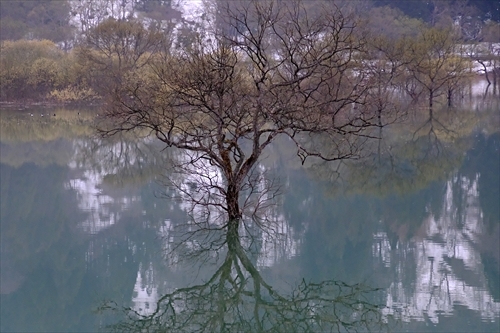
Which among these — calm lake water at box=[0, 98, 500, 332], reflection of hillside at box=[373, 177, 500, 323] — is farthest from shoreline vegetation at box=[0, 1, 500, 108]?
reflection of hillside at box=[373, 177, 500, 323]

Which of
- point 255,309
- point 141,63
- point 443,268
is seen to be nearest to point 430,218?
point 443,268

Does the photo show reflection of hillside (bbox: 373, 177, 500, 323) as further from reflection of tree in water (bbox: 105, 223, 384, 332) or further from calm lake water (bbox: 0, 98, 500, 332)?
reflection of tree in water (bbox: 105, 223, 384, 332)

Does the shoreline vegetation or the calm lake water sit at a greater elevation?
the shoreline vegetation

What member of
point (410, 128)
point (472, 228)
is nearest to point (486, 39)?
point (410, 128)

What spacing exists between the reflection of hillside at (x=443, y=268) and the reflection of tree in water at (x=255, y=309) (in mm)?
430

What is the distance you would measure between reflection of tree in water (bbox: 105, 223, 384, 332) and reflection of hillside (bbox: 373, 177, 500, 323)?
1.41 feet

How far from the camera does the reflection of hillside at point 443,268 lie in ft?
22.2

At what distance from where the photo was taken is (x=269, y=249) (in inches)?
349

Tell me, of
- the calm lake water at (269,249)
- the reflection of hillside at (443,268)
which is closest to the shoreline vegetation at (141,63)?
the calm lake water at (269,249)

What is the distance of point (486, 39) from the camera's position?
164 ft

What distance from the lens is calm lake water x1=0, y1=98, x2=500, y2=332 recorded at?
22.2 feet

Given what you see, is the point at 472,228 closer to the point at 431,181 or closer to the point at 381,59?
the point at 431,181

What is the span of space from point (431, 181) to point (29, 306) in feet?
30.6

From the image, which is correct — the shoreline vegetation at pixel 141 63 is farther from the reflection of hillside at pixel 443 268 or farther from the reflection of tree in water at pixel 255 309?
the reflection of tree in water at pixel 255 309
